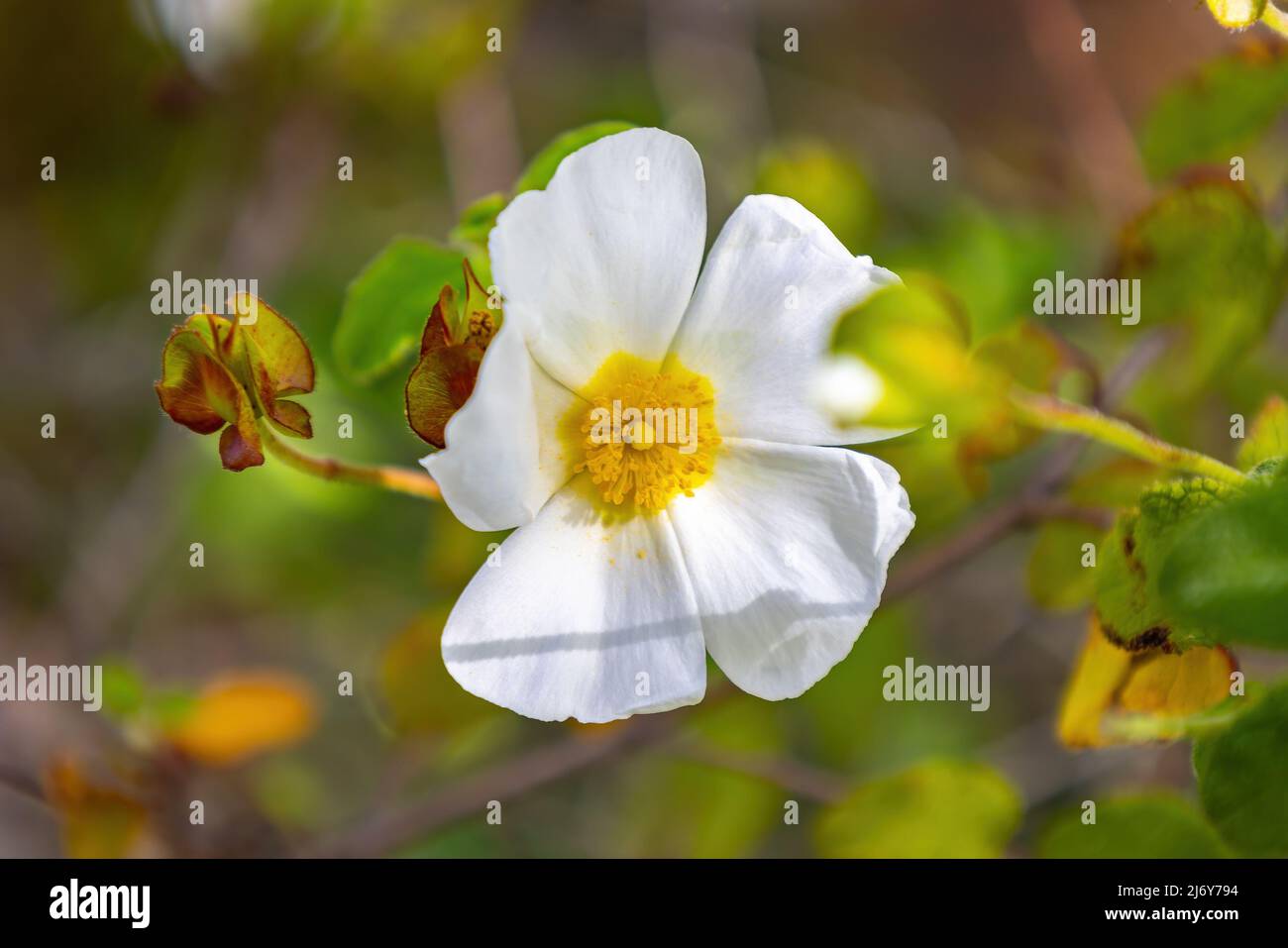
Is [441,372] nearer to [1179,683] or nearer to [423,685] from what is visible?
[1179,683]

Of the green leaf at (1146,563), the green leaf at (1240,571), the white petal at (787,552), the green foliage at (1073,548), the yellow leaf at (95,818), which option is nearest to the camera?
the green leaf at (1240,571)

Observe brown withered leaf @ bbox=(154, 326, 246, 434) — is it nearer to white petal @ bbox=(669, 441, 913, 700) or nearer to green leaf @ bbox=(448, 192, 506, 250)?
green leaf @ bbox=(448, 192, 506, 250)

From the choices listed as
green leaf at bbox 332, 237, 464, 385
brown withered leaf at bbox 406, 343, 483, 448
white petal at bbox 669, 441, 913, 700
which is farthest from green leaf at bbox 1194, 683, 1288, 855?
green leaf at bbox 332, 237, 464, 385

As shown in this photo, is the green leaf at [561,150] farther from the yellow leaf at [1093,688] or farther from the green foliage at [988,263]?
the green foliage at [988,263]

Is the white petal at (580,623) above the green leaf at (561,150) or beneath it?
beneath

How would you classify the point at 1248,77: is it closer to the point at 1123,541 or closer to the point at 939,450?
the point at 939,450

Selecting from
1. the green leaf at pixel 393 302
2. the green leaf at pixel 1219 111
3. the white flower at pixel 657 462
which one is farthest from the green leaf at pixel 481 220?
the green leaf at pixel 1219 111

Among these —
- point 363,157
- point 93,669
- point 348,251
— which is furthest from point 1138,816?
point 363,157
